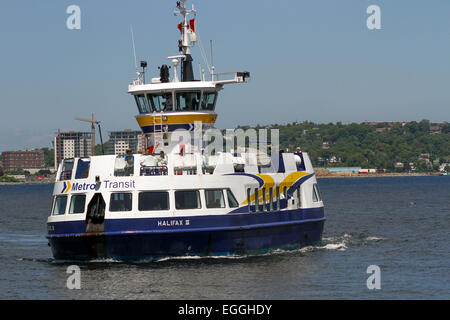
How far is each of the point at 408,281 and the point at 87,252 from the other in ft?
36.0

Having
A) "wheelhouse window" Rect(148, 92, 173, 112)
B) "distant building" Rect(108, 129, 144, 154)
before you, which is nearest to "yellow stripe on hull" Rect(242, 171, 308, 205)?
"wheelhouse window" Rect(148, 92, 173, 112)

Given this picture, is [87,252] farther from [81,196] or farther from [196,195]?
[196,195]

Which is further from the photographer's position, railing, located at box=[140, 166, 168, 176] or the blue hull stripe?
railing, located at box=[140, 166, 168, 176]

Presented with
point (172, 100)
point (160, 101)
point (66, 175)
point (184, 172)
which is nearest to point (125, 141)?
point (160, 101)

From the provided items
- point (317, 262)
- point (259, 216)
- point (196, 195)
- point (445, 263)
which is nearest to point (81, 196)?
point (196, 195)

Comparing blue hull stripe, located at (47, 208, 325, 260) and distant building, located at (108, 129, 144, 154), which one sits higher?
distant building, located at (108, 129, 144, 154)

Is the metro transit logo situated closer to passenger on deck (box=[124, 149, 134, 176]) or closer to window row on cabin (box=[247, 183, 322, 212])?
passenger on deck (box=[124, 149, 134, 176])

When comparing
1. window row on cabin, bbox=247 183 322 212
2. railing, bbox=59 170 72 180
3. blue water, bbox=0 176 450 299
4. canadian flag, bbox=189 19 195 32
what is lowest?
blue water, bbox=0 176 450 299

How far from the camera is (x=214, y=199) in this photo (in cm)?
2931

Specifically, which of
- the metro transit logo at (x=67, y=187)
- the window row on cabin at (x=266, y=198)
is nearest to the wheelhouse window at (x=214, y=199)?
the window row on cabin at (x=266, y=198)

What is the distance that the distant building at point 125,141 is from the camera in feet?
113

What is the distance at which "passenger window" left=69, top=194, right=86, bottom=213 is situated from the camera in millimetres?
28781

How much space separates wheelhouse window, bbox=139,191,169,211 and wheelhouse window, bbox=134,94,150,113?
238 inches

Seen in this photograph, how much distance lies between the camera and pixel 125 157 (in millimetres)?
29172
